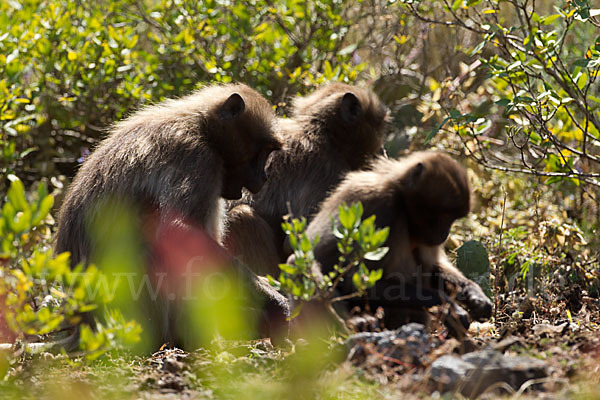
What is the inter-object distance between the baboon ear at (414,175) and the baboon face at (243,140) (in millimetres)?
918

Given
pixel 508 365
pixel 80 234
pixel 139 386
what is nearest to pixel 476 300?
pixel 508 365

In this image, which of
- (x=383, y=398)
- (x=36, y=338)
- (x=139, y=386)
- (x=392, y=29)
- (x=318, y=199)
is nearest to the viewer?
(x=383, y=398)

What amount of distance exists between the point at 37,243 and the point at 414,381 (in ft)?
13.5

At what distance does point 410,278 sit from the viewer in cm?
438

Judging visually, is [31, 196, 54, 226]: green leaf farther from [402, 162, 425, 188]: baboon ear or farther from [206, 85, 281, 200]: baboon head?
[402, 162, 425, 188]: baboon ear

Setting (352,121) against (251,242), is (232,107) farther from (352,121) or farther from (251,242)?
(352,121)

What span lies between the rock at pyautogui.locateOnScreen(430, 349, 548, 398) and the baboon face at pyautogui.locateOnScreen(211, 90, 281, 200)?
2.02m

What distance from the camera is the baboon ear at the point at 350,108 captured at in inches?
227

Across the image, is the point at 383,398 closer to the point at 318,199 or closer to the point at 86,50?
the point at 318,199

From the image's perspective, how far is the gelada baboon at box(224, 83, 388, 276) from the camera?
5.31 meters

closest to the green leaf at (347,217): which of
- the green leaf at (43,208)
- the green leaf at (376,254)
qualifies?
the green leaf at (376,254)

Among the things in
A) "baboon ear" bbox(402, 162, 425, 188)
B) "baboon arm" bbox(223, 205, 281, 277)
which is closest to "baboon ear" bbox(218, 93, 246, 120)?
"baboon arm" bbox(223, 205, 281, 277)

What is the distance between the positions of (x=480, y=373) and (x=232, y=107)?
2306 millimetres

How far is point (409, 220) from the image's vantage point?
446 centimetres
